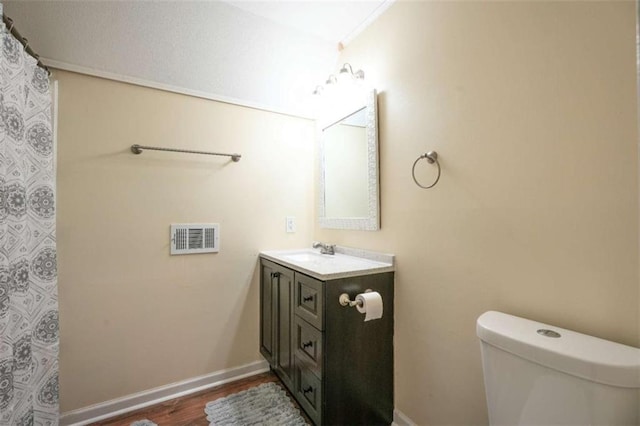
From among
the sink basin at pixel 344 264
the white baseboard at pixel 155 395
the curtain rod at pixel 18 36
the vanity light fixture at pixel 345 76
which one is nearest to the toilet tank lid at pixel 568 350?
the sink basin at pixel 344 264

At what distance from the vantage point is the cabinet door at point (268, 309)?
1.88 metres

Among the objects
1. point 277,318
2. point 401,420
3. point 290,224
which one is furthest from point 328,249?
point 401,420

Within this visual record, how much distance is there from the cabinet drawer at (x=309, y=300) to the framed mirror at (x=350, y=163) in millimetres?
524

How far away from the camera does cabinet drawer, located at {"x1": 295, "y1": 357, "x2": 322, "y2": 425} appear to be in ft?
4.45

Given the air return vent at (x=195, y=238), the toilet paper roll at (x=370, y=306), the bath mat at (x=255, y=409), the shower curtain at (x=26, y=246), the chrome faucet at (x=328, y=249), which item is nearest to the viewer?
the shower curtain at (x=26, y=246)

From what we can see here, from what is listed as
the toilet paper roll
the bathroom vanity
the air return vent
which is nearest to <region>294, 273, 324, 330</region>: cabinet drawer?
the bathroom vanity

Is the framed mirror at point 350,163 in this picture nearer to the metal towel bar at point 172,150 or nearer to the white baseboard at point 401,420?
the metal towel bar at point 172,150

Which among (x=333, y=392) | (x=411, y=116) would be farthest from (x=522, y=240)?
(x=333, y=392)

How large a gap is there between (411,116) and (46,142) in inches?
72.3

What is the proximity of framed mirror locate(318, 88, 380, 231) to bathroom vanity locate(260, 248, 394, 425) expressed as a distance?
0.32 m

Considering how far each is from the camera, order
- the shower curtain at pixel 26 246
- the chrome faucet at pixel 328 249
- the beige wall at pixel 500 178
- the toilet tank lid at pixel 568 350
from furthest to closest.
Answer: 1. the chrome faucet at pixel 328 249
2. the shower curtain at pixel 26 246
3. the beige wall at pixel 500 178
4. the toilet tank lid at pixel 568 350

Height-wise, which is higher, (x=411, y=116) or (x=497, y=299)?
(x=411, y=116)

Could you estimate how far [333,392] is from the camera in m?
1.35

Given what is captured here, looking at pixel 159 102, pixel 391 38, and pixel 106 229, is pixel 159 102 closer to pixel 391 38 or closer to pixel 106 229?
pixel 106 229
